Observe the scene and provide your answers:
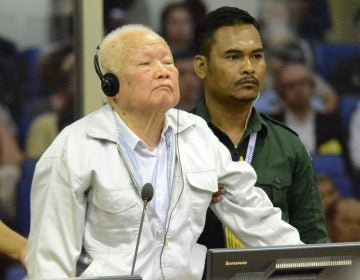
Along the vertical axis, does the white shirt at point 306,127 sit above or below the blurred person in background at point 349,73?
below

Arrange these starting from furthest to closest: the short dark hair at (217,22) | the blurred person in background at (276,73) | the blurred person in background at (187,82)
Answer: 1. the blurred person in background at (276,73)
2. the blurred person in background at (187,82)
3. the short dark hair at (217,22)

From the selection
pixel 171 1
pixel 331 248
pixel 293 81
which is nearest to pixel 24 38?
pixel 171 1

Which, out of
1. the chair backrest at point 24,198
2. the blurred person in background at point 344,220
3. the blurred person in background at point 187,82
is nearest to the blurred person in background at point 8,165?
the chair backrest at point 24,198

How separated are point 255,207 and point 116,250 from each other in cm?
49

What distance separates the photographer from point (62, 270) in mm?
2410

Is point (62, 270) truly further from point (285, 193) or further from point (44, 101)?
point (44, 101)

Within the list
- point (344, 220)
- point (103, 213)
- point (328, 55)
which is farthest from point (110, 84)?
point (344, 220)

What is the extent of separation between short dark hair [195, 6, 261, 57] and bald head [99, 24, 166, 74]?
651mm

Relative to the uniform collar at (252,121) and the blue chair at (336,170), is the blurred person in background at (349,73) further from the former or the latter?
the uniform collar at (252,121)

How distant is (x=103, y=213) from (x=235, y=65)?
0.93 m

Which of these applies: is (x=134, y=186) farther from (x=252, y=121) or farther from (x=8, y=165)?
(x=8, y=165)

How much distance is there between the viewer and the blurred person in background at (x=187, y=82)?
4.26m

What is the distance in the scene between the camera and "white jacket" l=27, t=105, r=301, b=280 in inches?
96.3

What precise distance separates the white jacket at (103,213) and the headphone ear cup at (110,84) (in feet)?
0.23
